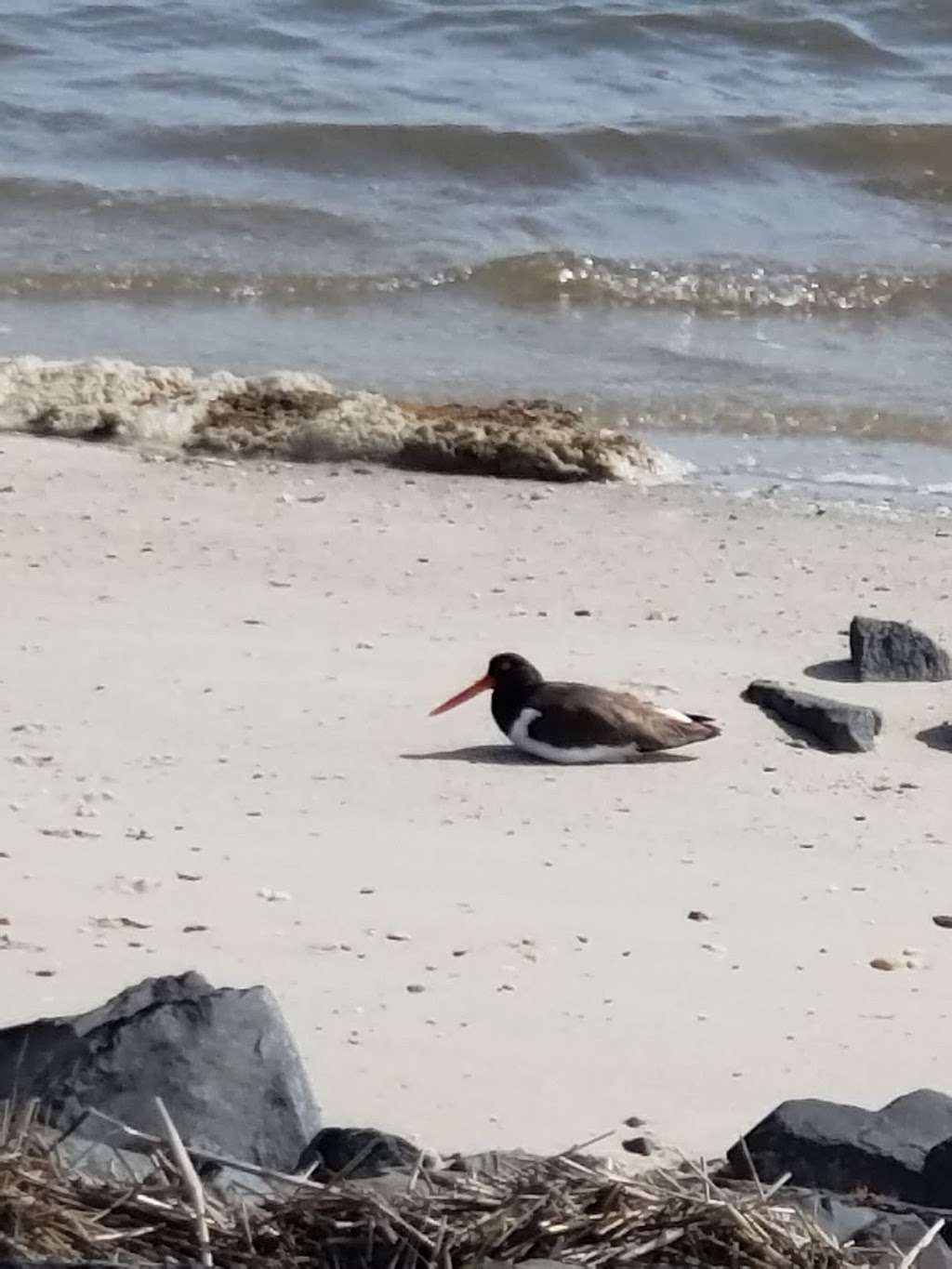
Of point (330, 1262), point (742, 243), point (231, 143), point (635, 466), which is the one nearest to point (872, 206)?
point (742, 243)

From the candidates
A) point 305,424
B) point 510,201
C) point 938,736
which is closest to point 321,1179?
point 938,736

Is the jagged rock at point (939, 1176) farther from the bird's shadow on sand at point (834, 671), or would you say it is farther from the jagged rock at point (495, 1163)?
the bird's shadow on sand at point (834, 671)

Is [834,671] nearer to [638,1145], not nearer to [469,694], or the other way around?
[469,694]

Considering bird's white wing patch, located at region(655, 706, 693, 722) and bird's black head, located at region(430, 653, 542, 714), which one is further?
bird's black head, located at region(430, 653, 542, 714)

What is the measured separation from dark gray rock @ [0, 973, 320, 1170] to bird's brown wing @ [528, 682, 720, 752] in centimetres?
210

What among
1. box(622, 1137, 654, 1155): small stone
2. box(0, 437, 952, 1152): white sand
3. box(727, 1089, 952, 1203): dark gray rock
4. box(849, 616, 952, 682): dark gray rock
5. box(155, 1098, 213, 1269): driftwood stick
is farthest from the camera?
box(849, 616, 952, 682): dark gray rock

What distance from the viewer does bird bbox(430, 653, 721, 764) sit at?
5.39 metres

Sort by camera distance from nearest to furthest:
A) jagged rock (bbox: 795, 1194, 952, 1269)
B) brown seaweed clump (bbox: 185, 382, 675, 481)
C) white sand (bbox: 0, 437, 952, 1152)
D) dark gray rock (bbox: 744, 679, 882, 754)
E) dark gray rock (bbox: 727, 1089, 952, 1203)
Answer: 1. jagged rock (bbox: 795, 1194, 952, 1269)
2. dark gray rock (bbox: 727, 1089, 952, 1203)
3. white sand (bbox: 0, 437, 952, 1152)
4. dark gray rock (bbox: 744, 679, 882, 754)
5. brown seaweed clump (bbox: 185, 382, 675, 481)

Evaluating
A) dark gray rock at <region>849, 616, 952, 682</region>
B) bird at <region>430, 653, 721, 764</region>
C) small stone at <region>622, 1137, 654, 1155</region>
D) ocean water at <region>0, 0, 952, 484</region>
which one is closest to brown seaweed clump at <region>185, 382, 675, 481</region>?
ocean water at <region>0, 0, 952, 484</region>

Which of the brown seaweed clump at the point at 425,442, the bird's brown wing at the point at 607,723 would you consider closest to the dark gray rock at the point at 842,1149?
the bird's brown wing at the point at 607,723

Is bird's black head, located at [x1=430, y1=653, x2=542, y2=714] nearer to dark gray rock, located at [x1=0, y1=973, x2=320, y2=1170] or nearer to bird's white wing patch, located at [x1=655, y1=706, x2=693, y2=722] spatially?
bird's white wing patch, located at [x1=655, y1=706, x2=693, y2=722]

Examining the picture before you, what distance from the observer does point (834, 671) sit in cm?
619

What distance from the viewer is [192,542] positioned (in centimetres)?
704

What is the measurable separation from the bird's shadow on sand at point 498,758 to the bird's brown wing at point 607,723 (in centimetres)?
8
